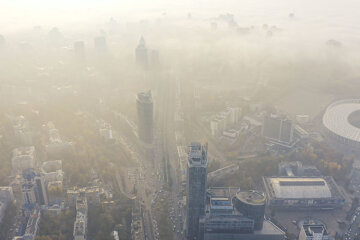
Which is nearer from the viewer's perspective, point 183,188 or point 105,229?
point 105,229

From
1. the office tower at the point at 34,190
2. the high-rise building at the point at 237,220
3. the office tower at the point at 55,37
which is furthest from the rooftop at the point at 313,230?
the office tower at the point at 55,37

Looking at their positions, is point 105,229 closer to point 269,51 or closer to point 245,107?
point 245,107

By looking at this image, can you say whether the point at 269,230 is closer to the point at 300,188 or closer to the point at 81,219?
the point at 300,188

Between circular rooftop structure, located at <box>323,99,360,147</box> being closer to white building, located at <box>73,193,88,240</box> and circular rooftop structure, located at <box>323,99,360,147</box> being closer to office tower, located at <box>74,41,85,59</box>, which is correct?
white building, located at <box>73,193,88,240</box>

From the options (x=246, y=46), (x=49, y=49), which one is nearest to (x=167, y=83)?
(x=246, y=46)

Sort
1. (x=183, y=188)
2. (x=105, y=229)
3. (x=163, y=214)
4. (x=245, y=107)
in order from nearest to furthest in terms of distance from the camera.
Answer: (x=105, y=229)
(x=163, y=214)
(x=183, y=188)
(x=245, y=107)

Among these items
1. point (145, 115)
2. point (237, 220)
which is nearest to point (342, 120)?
point (145, 115)

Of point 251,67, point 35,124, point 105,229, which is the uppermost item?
point 251,67
